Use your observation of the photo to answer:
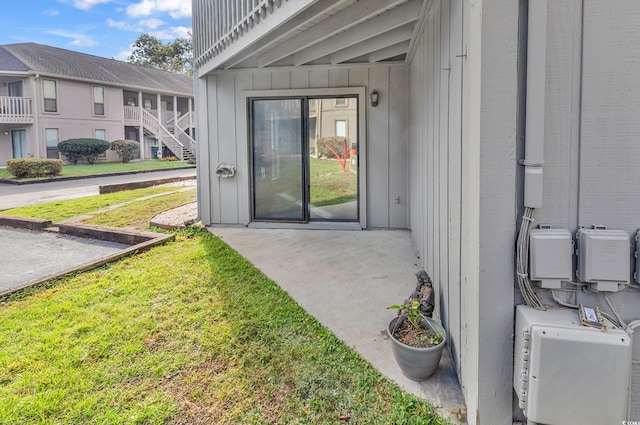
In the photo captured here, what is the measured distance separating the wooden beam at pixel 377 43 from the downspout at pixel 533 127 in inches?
112

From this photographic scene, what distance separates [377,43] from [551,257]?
3.90 m

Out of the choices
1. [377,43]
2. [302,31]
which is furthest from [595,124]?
[377,43]

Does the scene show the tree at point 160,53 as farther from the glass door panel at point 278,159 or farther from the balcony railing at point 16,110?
the glass door panel at point 278,159

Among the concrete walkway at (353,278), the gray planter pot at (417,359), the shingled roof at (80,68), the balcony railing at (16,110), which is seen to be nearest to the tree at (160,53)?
the shingled roof at (80,68)

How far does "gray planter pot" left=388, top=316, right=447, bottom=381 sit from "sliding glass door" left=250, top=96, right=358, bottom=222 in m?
4.25

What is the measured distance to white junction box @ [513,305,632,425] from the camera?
1567 millimetres

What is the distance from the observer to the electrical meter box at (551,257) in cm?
171

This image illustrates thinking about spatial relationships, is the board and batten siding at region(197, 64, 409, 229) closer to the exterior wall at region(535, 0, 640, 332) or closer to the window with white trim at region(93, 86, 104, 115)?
the exterior wall at region(535, 0, 640, 332)

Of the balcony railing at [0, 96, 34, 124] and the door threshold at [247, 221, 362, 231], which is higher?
the balcony railing at [0, 96, 34, 124]

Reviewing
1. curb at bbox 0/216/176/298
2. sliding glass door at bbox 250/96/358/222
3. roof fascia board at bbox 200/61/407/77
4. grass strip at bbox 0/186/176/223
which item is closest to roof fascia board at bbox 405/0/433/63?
roof fascia board at bbox 200/61/407/77

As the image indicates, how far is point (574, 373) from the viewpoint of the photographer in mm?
1593

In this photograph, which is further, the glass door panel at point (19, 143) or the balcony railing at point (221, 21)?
the glass door panel at point (19, 143)

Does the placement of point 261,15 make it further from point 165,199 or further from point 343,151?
point 165,199

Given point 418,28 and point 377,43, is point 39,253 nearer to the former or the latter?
point 377,43
